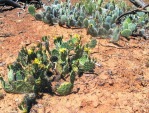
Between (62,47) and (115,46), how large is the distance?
942 mm

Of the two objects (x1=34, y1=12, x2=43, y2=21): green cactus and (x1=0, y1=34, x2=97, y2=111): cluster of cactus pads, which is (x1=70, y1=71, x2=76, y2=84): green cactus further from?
(x1=34, y1=12, x2=43, y2=21): green cactus

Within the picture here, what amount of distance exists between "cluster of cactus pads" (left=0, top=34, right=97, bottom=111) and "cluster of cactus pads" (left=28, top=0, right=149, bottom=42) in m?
0.58

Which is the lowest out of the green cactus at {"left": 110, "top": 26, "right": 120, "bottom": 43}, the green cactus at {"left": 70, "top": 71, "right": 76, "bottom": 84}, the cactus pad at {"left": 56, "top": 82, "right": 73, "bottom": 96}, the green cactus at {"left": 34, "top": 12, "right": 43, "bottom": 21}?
the cactus pad at {"left": 56, "top": 82, "right": 73, "bottom": 96}

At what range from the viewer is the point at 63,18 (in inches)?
243

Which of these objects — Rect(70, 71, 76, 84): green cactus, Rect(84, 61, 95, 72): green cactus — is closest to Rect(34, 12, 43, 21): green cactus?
Rect(84, 61, 95, 72): green cactus

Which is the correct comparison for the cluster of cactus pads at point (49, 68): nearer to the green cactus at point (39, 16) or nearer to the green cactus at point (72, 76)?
the green cactus at point (72, 76)

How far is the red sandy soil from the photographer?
4.40 m

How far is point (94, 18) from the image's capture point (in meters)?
6.37

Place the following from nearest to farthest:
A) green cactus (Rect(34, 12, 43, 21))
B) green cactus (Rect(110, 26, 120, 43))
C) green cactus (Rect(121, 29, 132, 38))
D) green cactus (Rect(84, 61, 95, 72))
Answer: green cactus (Rect(84, 61, 95, 72)), green cactus (Rect(110, 26, 120, 43)), green cactus (Rect(121, 29, 132, 38)), green cactus (Rect(34, 12, 43, 21))

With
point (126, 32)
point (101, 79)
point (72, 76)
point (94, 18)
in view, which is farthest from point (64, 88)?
point (94, 18)

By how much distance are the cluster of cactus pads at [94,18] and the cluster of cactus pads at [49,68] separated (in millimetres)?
582

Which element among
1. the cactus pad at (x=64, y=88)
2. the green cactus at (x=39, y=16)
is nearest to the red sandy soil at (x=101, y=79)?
the cactus pad at (x=64, y=88)

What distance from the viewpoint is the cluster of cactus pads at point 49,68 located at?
4.50 metres

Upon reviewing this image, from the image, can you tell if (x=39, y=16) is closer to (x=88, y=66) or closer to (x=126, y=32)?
(x=126, y=32)
